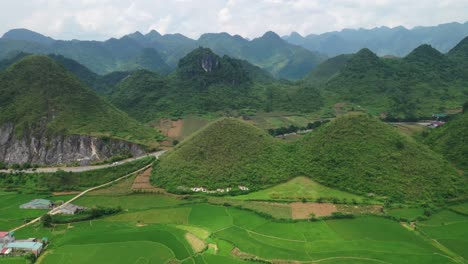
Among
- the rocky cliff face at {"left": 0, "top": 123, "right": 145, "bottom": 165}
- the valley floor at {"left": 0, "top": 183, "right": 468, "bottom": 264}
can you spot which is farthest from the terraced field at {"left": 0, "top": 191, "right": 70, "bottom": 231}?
the rocky cliff face at {"left": 0, "top": 123, "right": 145, "bottom": 165}

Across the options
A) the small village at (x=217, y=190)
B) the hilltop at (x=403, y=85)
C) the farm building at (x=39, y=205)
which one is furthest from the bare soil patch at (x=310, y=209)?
the hilltop at (x=403, y=85)

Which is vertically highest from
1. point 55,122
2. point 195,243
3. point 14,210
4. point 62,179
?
point 55,122

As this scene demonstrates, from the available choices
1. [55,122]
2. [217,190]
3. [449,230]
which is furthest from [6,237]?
[449,230]

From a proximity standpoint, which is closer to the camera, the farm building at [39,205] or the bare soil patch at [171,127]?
the farm building at [39,205]

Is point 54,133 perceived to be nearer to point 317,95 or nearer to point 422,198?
point 422,198

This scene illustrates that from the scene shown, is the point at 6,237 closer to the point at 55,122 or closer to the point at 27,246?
the point at 27,246

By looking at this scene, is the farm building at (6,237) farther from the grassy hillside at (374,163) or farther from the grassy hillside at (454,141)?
the grassy hillside at (454,141)

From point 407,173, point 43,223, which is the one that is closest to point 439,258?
point 407,173

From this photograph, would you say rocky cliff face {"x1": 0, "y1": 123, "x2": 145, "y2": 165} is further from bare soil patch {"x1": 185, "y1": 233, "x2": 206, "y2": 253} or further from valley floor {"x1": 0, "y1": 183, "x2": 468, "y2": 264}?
bare soil patch {"x1": 185, "y1": 233, "x2": 206, "y2": 253}
